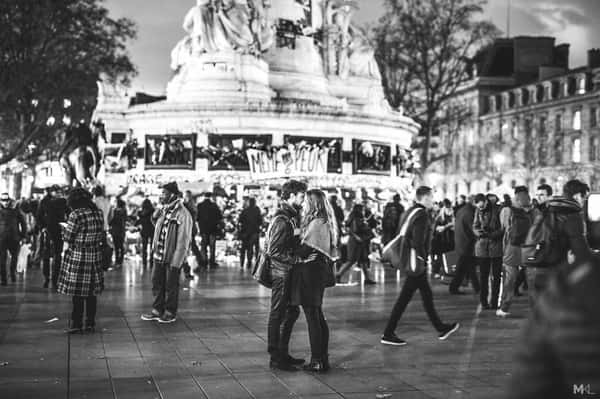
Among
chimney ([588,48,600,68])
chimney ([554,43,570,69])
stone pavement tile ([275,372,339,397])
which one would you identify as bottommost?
stone pavement tile ([275,372,339,397])

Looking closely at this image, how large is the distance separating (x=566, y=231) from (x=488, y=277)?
4.88 metres

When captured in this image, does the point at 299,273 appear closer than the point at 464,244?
Yes

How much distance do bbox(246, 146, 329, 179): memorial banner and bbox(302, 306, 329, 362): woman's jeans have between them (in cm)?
1671

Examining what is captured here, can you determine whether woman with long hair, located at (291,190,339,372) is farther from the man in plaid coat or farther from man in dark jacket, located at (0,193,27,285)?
man in dark jacket, located at (0,193,27,285)

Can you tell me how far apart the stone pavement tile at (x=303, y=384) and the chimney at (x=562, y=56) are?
7046 centimetres

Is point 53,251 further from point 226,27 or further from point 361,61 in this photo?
point 361,61

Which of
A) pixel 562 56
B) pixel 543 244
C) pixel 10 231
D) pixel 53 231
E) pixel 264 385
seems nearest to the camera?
pixel 264 385

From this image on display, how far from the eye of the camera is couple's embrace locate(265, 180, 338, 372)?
767 cm

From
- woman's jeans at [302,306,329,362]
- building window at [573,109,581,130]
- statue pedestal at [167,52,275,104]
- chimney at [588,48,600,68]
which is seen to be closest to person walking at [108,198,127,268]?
statue pedestal at [167,52,275,104]

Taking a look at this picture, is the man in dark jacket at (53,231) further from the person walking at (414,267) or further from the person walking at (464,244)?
the person walking at (414,267)

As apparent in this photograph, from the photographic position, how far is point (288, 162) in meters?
25.2

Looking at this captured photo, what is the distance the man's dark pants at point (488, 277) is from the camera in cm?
1248

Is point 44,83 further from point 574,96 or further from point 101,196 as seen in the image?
point 574,96

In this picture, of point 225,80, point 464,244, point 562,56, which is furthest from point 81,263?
point 562,56
